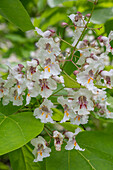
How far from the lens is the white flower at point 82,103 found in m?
0.90

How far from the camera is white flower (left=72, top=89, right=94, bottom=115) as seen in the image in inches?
35.6

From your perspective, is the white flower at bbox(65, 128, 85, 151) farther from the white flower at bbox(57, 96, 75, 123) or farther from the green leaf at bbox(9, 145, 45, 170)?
the green leaf at bbox(9, 145, 45, 170)

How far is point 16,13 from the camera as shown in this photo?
95 cm

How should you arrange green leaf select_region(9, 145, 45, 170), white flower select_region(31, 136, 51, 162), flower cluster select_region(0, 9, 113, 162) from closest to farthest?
flower cluster select_region(0, 9, 113, 162)
white flower select_region(31, 136, 51, 162)
green leaf select_region(9, 145, 45, 170)

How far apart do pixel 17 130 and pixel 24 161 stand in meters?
0.33

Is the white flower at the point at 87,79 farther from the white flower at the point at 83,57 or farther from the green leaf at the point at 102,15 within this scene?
the green leaf at the point at 102,15

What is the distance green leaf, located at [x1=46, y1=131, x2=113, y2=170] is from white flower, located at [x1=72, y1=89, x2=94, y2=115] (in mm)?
177

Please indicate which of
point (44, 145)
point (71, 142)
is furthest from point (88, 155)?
point (44, 145)

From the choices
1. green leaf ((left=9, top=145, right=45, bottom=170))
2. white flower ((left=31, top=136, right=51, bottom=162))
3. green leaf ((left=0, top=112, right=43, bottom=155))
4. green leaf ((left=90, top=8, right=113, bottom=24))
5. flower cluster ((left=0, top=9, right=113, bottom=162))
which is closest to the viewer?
green leaf ((left=0, top=112, right=43, bottom=155))

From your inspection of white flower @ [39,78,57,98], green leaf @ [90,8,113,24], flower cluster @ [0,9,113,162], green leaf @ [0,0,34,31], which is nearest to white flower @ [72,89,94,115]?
flower cluster @ [0,9,113,162]

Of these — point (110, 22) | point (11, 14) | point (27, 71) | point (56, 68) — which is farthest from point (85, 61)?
point (110, 22)

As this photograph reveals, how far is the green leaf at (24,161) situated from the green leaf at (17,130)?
0.25 metres

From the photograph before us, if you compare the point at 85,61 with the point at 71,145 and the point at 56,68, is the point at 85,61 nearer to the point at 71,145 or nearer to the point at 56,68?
the point at 56,68

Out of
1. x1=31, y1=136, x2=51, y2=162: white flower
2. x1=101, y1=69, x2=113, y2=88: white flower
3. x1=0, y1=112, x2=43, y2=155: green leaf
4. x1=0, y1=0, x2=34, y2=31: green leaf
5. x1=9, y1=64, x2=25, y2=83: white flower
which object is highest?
x1=0, y1=0, x2=34, y2=31: green leaf
